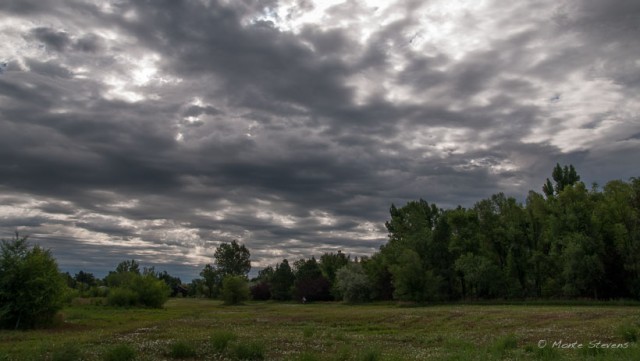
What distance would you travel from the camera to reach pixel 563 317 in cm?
4144

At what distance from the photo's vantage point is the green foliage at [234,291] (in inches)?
4963

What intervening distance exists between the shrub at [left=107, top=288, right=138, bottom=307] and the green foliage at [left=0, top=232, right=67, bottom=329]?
43.3m

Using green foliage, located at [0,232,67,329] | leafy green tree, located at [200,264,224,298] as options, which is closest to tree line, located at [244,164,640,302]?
green foliage, located at [0,232,67,329]

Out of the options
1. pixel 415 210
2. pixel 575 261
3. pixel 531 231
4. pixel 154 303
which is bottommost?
pixel 154 303

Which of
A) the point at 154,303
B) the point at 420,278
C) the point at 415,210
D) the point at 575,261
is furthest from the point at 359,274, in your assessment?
the point at 575,261

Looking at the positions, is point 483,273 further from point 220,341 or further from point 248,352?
point 248,352

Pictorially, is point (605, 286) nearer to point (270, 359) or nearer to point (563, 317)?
point (563, 317)

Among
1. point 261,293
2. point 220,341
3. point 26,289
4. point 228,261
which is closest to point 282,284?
point 261,293

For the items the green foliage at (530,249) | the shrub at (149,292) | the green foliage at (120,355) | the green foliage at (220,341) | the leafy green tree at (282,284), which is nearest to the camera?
the green foliage at (120,355)

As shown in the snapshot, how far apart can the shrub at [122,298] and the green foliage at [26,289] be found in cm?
4325

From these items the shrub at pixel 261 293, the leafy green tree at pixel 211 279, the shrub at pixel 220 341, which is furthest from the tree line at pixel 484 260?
the leafy green tree at pixel 211 279

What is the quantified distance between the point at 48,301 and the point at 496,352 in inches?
1865

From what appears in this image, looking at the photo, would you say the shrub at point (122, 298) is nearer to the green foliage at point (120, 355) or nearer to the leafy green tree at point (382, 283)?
the leafy green tree at point (382, 283)

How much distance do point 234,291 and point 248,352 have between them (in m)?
107
